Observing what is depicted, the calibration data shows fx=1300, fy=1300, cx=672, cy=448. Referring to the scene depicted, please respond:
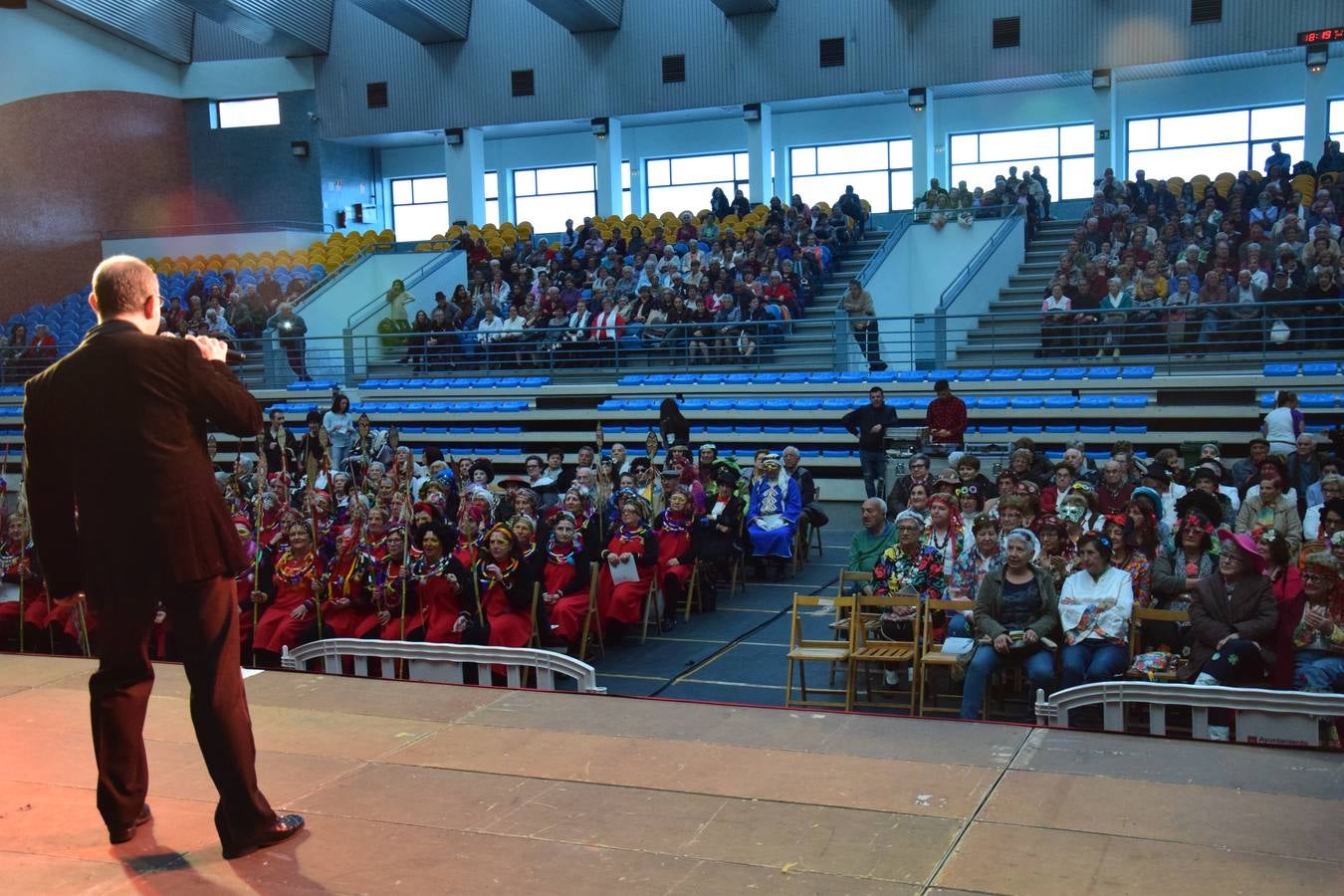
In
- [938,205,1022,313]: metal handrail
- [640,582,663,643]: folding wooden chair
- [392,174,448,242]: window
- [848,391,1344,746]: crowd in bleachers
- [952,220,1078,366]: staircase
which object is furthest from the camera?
[392,174,448,242]: window

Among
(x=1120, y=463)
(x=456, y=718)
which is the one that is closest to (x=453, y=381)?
(x=1120, y=463)

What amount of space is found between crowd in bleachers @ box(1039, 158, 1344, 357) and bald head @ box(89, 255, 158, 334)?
44.9 ft

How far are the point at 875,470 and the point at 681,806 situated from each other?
1098 cm

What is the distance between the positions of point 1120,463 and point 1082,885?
7.72 meters

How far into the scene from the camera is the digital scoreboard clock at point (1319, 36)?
22.3m

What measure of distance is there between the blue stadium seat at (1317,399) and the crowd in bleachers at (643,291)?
659 cm

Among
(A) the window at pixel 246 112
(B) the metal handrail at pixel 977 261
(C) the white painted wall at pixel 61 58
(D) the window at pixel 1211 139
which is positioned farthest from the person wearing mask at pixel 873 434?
(C) the white painted wall at pixel 61 58

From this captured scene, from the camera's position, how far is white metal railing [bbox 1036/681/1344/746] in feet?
16.7

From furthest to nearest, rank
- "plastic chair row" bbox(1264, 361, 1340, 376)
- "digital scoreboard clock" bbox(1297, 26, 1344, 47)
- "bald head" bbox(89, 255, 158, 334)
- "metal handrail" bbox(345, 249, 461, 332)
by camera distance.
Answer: "metal handrail" bbox(345, 249, 461, 332)
"digital scoreboard clock" bbox(1297, 26, 1344, 47)
"plastic chair row" bbox(1264, 361, 1340, 376)
"bald head" bbox(89, 255, 158, 334)

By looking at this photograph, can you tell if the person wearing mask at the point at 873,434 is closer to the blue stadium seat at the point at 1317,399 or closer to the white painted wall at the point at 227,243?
the blue stadium seat at the point at 1317,399

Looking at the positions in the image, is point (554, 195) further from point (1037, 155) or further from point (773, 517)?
point (773, 517)

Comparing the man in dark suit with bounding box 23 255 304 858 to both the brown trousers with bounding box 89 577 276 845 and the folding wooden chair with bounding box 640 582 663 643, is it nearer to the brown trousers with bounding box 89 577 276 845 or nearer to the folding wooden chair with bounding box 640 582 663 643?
the brown trousers with bounding box 89 577 276 845

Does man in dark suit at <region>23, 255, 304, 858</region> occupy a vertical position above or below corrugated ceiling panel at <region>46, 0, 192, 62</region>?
below

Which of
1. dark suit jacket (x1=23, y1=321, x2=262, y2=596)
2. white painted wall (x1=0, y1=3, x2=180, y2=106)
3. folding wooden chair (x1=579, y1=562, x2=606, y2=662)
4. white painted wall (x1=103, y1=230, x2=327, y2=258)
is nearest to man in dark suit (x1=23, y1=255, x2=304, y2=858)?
dark suit jacket (x1=23, y1=321, x2=262, y2=596)
